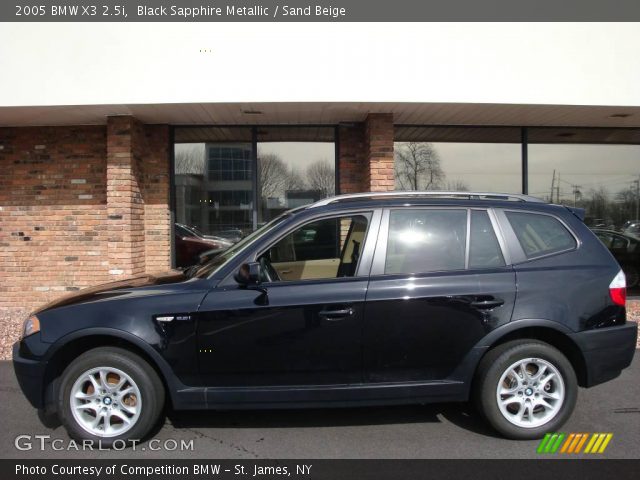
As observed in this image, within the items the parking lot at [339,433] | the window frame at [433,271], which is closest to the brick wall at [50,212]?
the parking lot at [339,433]

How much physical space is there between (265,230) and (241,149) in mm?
4834

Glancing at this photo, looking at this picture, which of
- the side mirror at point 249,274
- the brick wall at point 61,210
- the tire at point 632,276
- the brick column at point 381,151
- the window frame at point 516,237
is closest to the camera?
the side mirror at point 249,274

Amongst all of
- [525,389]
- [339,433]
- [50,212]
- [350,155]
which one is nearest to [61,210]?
[50,212]

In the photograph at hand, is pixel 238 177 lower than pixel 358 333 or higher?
higher

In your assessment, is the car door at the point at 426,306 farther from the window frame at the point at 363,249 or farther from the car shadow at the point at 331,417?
the car shadow at the point at 331,417

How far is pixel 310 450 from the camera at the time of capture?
3496 mm

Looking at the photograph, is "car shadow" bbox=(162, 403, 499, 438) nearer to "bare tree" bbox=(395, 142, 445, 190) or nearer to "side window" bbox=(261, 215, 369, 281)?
"side window" bbox=(261, 215, 369, 281)

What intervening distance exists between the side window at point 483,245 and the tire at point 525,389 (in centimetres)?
61

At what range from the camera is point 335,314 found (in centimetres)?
350

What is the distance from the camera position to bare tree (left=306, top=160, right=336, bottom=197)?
27.7ft

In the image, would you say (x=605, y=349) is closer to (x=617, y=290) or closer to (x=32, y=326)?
(x=617, y=290)

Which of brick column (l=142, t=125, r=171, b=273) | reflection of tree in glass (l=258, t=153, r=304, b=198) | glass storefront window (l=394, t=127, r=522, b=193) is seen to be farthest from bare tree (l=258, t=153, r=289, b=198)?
glass storefront window (l=394, t=127, r=522, b=193)

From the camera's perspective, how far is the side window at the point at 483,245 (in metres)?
3.73

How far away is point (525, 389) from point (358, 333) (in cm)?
131
